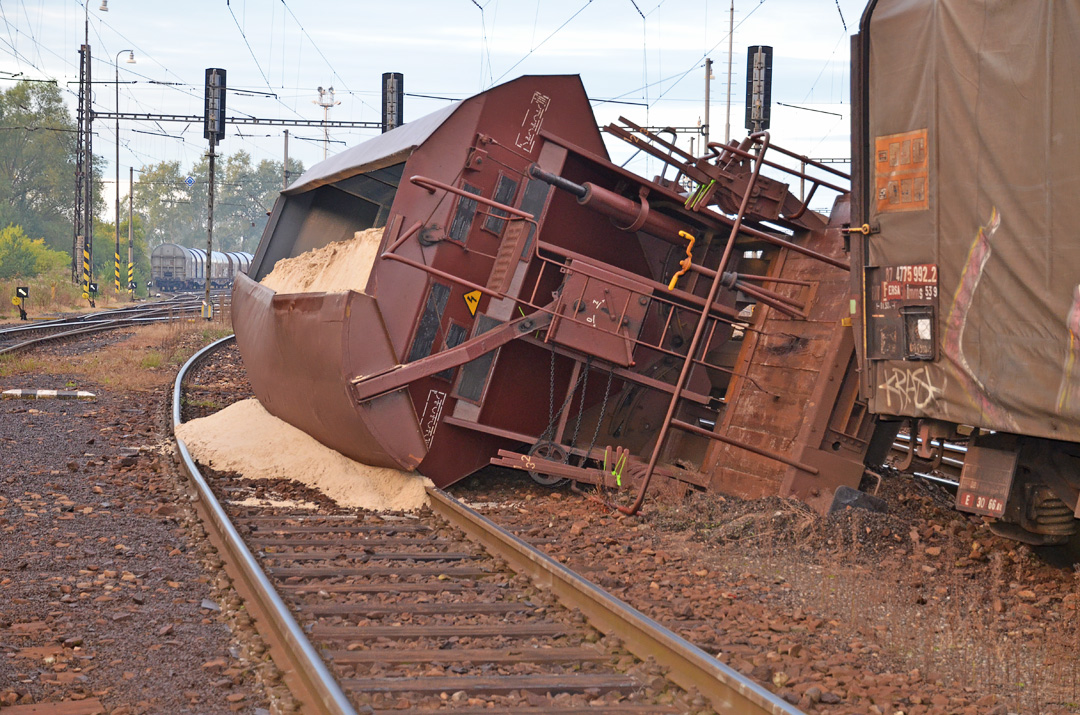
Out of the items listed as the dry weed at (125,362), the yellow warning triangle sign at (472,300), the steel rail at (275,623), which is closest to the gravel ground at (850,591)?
the yellow warning triangle sign at (472,300)

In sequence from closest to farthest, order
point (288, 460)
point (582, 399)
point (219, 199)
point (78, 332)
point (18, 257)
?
1. point (582, 399)
2. point (288, 460)
3. point (78, 332)
4. point (18, 257)
5. point (219, 199)

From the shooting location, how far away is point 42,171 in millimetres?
79562

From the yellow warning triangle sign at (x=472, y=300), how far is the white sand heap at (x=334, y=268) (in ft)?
2.78

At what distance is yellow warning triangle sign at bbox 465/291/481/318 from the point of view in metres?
8.89

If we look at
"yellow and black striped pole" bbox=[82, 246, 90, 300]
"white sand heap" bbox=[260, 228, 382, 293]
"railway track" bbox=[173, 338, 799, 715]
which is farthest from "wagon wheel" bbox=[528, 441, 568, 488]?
"yellow and black striped pole" bbox=[82, 246, 90, 300]

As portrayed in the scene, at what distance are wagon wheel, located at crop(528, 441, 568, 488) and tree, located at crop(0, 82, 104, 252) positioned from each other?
7756cm

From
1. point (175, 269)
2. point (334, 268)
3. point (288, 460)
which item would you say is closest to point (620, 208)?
point (334, 268)

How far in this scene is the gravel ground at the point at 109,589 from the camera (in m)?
4.43

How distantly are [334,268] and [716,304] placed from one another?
12.7 ft

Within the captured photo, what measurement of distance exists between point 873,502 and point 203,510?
5060 millimetres

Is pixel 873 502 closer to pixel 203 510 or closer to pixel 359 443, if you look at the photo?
pixel 359 443

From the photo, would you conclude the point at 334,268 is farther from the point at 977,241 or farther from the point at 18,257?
the point at 18,257

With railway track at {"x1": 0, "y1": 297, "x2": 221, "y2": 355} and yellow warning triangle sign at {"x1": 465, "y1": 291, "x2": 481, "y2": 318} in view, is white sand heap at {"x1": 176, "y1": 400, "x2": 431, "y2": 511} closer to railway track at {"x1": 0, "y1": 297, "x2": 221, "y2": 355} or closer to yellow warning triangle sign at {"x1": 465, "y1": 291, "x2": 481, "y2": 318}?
yellow warning triangle sign at {"x1": 465, "y1": 291, "x2": 481, "y2": 318}

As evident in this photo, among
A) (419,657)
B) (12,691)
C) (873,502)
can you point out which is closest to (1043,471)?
(873,502)
